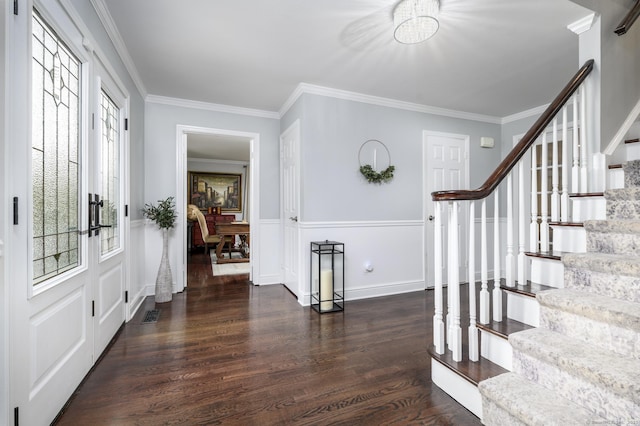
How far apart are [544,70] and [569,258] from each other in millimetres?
2403

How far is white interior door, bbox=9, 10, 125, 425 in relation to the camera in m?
1.27

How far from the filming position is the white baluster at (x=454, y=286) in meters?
1.67

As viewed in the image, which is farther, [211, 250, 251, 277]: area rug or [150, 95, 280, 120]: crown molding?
[211, 250, 251, 277]: area rug

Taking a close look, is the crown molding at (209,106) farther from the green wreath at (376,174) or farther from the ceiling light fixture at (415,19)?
the ceiling light fixture at (415,19)

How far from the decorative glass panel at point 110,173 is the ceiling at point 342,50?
626mm

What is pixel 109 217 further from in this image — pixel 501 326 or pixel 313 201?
pixel 501 326

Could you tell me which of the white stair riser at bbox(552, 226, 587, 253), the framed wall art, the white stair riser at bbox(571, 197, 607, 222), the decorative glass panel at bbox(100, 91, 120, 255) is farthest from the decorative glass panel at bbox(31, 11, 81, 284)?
the framed wall art

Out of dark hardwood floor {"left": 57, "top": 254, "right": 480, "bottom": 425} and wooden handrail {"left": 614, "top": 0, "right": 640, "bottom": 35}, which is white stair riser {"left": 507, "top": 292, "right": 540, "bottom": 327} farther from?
wooden handrail {"left": 614, "top": 0, "right": 640, "bottom": 35}

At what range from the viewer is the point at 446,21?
2238 mm

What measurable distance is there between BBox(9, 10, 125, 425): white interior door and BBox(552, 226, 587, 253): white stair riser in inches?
114

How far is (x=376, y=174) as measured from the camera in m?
3.62

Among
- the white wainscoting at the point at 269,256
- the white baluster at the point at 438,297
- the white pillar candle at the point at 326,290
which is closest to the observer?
the white baluster at the point at 438,297

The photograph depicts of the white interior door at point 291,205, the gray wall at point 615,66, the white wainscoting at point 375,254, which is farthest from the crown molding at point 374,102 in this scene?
the gray wall at point 615,66

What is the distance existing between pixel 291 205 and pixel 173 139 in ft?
5.62
